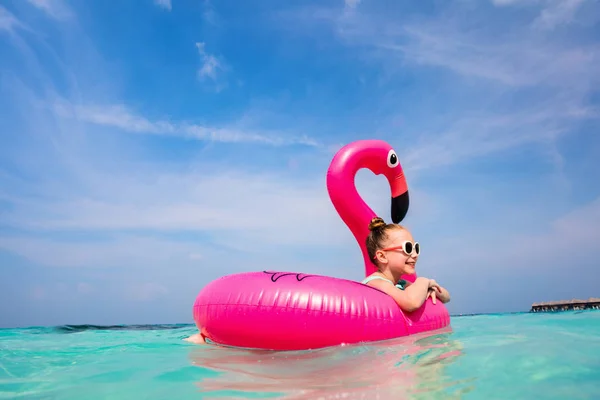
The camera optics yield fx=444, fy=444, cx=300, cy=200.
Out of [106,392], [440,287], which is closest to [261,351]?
[106,392]

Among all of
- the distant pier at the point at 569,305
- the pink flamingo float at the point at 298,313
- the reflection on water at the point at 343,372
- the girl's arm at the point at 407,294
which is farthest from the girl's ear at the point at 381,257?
the distant pier at the point at 569,305

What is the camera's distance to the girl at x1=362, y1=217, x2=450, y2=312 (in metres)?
4.42

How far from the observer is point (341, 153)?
599 centimetres

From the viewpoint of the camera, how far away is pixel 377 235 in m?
4.68

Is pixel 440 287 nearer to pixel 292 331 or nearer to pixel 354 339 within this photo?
pixel 354 339

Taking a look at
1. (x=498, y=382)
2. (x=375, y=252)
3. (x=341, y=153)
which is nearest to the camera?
(x=498, y=382)

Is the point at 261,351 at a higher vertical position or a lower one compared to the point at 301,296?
lower

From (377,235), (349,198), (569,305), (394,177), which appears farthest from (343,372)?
(569,305)

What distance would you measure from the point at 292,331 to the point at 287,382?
1.33m

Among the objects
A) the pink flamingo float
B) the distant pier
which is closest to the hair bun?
the pink flamingo float

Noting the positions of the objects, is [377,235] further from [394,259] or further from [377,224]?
[394,259]

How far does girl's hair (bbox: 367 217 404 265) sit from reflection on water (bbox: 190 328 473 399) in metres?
0.98

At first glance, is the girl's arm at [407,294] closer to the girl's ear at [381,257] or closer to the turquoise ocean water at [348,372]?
the girl's ear at [381,257]

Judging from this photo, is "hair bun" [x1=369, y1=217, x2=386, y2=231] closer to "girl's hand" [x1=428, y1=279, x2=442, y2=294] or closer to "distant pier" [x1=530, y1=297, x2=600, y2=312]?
"girl's hand" [x1=428, y1=279, x2=442, y2=294]
